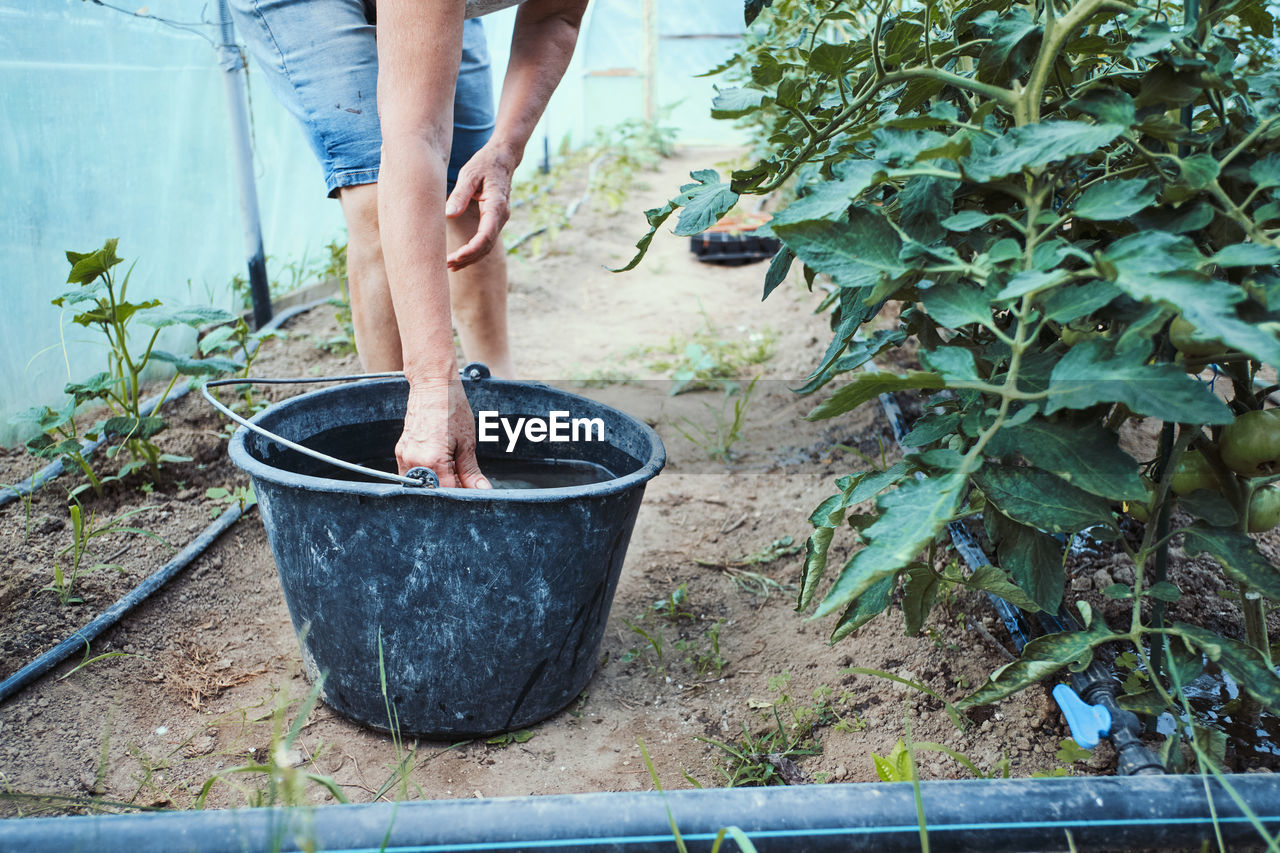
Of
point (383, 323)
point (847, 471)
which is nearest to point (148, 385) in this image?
point (383, 323)

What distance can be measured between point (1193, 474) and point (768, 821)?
1.68 feet

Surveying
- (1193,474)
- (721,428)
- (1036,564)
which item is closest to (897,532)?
(1036,564)

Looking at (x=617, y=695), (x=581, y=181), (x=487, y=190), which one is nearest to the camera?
(x=617, y=695)

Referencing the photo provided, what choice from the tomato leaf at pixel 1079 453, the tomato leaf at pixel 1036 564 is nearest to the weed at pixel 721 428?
the tomato leaf at pixel 1036 564

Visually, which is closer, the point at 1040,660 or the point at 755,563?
the point at 1040,660

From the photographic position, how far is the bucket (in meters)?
1.04

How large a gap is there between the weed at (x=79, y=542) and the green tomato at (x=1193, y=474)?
151 cm

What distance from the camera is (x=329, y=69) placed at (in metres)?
1.48

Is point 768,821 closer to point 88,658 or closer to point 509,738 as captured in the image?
point 509,738

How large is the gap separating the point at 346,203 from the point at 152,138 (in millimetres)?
1136

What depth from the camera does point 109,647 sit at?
4.38 feet

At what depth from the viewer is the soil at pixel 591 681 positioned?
1100mm

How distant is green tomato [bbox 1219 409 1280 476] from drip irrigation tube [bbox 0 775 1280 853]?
0.83ft

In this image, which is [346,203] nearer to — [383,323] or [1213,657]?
[383,323]
